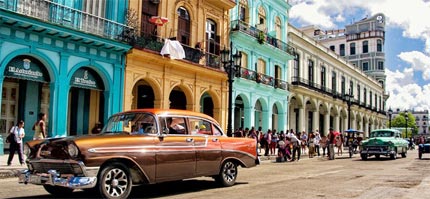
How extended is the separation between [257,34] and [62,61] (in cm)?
1510

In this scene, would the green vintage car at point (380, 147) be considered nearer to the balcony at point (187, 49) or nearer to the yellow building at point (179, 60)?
the yellow building at point (179, 60)

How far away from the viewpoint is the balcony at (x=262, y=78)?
26781 millimetres

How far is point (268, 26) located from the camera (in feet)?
100

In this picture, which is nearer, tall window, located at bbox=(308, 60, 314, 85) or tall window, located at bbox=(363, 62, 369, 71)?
tall window, located at bbox=(308, 60, 314, 85)

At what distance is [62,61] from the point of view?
1603 cm

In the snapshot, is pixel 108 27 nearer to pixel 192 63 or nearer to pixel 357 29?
pixel 192 63

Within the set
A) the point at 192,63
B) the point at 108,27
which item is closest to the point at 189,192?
the point at 108,27

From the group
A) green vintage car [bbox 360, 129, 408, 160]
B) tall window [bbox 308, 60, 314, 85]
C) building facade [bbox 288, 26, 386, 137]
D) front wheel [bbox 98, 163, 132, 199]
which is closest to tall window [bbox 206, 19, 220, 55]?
green vintage car [bbox 360, 129, 408, 160]

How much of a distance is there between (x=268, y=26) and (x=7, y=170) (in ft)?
74.3

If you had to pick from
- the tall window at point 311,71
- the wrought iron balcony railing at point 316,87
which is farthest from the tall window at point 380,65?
the tall window at point 311,71

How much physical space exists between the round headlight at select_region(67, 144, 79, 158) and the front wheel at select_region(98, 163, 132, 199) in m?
0.53

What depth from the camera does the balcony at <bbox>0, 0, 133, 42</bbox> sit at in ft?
47.1

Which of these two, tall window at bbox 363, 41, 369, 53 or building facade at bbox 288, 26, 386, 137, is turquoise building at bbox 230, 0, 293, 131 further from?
tall window at bbox 363, 41, 369, 53

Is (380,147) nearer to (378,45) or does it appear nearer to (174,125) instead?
(174,125)
